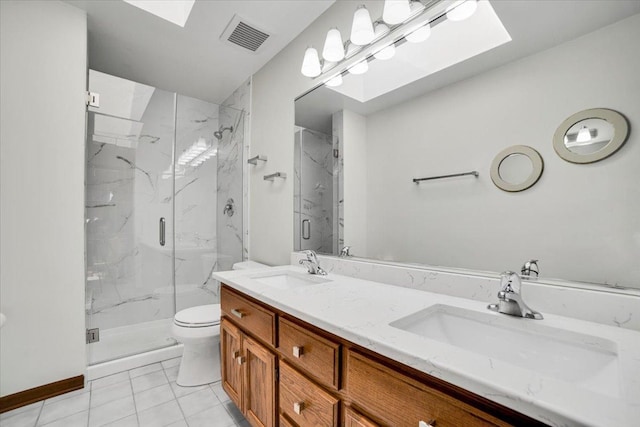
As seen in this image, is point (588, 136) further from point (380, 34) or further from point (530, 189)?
point (380, 34)

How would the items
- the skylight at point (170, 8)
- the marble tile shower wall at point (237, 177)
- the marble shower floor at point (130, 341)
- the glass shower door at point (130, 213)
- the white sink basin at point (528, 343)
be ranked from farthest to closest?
1. the marble tile shower wall at point (237, 177)
2. the glass shower door at point (130, 213)
3. the marble shower floor at point (130, 341)
4. the skylight at point (170, 8)
5. the white sink basin at point (528, 343)

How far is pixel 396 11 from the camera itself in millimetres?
1335

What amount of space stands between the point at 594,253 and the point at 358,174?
101 centimetres

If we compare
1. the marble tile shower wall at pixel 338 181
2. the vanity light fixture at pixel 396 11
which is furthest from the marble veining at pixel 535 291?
the vanity light fixture at pixel 396 11

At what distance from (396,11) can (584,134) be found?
97 centimetres

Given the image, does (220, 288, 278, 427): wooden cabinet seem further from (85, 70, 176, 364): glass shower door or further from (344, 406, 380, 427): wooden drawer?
(85, 70, 176, 364): glass shower door

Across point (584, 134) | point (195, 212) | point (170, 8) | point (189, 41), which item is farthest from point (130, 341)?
point (584, 134)

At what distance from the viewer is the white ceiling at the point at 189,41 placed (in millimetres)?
1856

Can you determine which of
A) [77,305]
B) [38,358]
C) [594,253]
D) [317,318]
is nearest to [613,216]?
[594,253]

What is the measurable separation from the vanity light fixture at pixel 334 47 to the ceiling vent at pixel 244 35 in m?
0.72

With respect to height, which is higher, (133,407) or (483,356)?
(483,356)

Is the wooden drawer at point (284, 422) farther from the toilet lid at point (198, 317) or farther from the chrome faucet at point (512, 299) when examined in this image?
the toilet lid at point (198, 317)

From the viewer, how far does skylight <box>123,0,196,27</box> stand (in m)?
1.87

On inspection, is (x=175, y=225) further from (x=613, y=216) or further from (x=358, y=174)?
(x=613, y=216)
